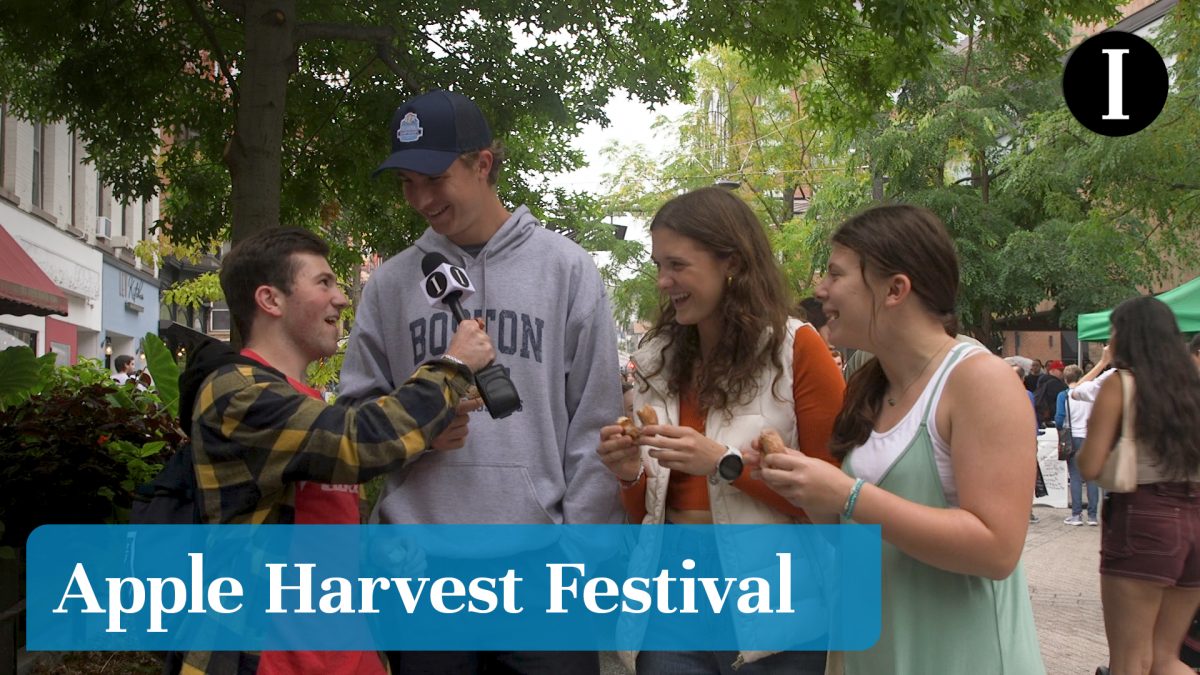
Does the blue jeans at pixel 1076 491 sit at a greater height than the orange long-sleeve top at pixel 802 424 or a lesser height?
lesser

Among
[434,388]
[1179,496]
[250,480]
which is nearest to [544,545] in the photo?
[434,388]

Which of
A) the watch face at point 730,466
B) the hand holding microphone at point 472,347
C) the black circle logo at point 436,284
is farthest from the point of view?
the black circle logo at point 436,284

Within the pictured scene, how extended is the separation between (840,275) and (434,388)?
959mm

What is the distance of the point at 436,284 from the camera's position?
289cm

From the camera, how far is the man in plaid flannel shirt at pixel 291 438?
2.68 meters

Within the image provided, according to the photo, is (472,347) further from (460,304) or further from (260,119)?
(260,119)

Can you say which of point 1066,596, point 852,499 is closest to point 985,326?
point 1066,596

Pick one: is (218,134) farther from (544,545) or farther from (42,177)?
(42,177)

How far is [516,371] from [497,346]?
0.28ft

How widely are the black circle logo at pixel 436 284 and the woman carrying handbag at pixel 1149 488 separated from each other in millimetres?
3842

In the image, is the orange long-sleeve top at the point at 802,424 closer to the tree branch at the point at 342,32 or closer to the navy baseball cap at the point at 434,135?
the navy baseball cap at the point at 434,135

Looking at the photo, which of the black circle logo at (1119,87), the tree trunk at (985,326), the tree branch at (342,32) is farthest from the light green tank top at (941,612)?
the tree trunk at (985,326)

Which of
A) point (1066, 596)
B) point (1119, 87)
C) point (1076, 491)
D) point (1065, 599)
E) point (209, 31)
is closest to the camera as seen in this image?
point (209, 31)

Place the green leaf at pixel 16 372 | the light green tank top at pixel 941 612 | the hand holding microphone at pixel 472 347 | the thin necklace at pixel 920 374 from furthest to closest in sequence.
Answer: the green leaf at pixel 16 372, the hand holding microphone at pixel 472 347, the thin necklace at pixel 920 374, the light green tank top at pixel 941 612
